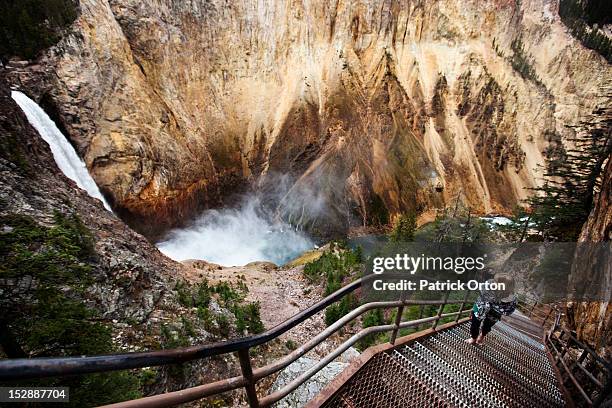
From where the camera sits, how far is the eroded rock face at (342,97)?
2186 cm

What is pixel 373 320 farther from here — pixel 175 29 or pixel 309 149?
pixel 175 29

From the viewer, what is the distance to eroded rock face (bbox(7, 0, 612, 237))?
2186 centimetres

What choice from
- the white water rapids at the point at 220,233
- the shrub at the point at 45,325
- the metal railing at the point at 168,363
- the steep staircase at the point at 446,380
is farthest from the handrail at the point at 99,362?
the white water rapids at the point at 220,233

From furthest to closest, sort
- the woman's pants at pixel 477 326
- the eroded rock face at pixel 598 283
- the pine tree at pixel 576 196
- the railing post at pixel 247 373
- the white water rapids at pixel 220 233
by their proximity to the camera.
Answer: the pine tree at pixel 576 196, the white water rapids at pixel 220 233, the eroded rock face at pixel 598 283, the woman's pants at pixel 477 326, the railing post at pixel 247 373

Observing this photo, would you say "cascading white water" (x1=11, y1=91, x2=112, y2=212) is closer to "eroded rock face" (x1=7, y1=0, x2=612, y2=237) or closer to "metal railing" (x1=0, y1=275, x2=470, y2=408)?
"eroded rock face" (x1=7, y1=0, x2=612, y2=237)

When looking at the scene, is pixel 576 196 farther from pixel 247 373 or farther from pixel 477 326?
pixel 247 373

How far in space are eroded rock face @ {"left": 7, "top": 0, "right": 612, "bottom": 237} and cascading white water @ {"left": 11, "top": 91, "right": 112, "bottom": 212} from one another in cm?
352

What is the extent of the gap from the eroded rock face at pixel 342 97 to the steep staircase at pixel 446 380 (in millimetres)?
19111

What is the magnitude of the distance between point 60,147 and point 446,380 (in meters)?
19.0

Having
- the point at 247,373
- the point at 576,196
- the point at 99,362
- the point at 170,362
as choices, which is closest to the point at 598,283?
the point at 247,373

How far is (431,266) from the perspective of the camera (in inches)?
739

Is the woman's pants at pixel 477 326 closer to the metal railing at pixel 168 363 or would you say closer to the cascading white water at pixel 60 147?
the metal railing at pixel 168 363

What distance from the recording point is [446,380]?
2949mm

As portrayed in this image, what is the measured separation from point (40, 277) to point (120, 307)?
3.94 m
